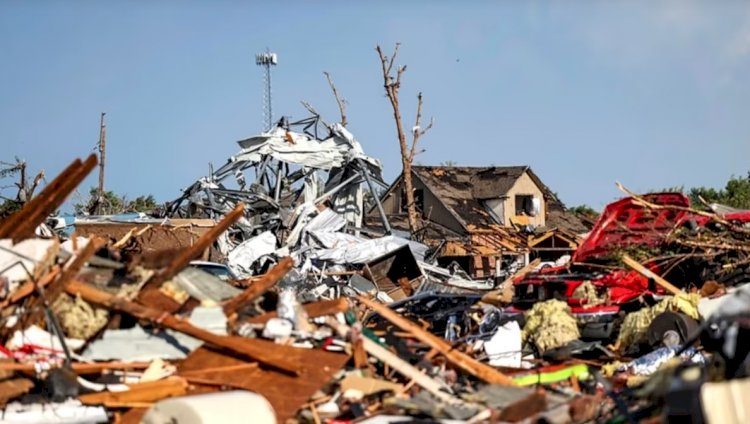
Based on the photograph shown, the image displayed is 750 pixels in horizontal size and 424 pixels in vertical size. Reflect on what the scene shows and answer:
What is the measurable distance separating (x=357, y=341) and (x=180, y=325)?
1437 millimetres

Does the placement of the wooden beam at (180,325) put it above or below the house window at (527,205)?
below

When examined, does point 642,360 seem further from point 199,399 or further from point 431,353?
point 199,399

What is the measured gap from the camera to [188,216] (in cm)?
2530

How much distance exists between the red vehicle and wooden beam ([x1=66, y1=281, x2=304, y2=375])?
16.3ft

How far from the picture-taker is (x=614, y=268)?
40.7 feet

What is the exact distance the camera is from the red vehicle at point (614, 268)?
11656mm

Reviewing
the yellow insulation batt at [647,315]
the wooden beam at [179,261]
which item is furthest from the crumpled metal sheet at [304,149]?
the wooden beam at [179,261]

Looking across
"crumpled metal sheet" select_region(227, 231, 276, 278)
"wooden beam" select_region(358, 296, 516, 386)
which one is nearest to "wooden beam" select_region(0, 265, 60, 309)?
"wooden beam" select_region(358, 296, 516, 386)

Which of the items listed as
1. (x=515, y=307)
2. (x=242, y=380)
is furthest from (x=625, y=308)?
(x=242, y=380)

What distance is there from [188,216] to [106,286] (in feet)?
57.7

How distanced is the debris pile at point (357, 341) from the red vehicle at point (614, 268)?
0.03m

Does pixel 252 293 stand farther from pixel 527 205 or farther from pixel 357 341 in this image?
pixel 527 205

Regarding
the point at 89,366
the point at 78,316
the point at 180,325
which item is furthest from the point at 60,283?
the point at 180,325

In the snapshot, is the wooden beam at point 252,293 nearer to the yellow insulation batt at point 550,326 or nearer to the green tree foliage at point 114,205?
the yellow insulation batt at point 550,326
